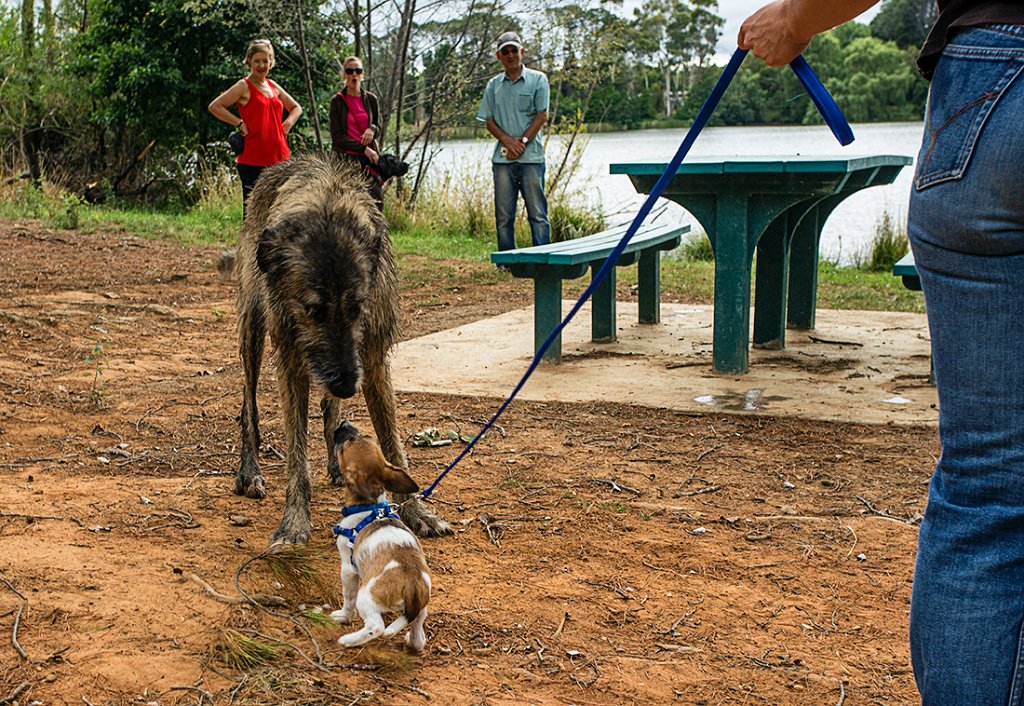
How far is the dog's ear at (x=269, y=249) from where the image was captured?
147 inches

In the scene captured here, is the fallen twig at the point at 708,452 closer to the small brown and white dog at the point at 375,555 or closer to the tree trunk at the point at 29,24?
the small brown and white dog at the point at 375,555

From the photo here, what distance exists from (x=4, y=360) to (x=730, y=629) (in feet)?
18.0

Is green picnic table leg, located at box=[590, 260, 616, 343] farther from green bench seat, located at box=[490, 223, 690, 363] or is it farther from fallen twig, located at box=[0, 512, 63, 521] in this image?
fallen twig, located at box=[0, 512, 63, 521]

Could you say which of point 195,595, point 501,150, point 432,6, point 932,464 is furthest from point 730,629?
point 432,6

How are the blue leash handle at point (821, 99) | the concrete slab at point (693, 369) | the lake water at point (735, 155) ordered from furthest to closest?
the lake water at point (735, 155) < the concrete slab at point (693, 369) < the blue leash handle at point (821, 99)

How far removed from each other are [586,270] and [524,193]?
380cm

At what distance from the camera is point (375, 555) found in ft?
10.1

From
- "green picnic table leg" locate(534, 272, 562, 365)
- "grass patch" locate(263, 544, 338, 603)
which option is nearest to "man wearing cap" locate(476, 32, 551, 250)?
"green picnic table leg" locate(534, 272, 562, 365)

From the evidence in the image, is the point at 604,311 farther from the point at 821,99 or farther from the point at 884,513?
the point at 821,99

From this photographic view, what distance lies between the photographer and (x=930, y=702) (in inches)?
73.9

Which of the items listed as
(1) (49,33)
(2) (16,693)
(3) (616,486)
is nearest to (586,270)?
(3) (616,486)

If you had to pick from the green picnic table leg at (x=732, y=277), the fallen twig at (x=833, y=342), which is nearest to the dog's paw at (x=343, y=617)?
the green picnic table leg at (x=732, y=277)

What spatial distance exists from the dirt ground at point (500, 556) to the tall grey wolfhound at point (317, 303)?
0.27 meters

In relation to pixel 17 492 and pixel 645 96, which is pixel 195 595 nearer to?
pixel 17 492
